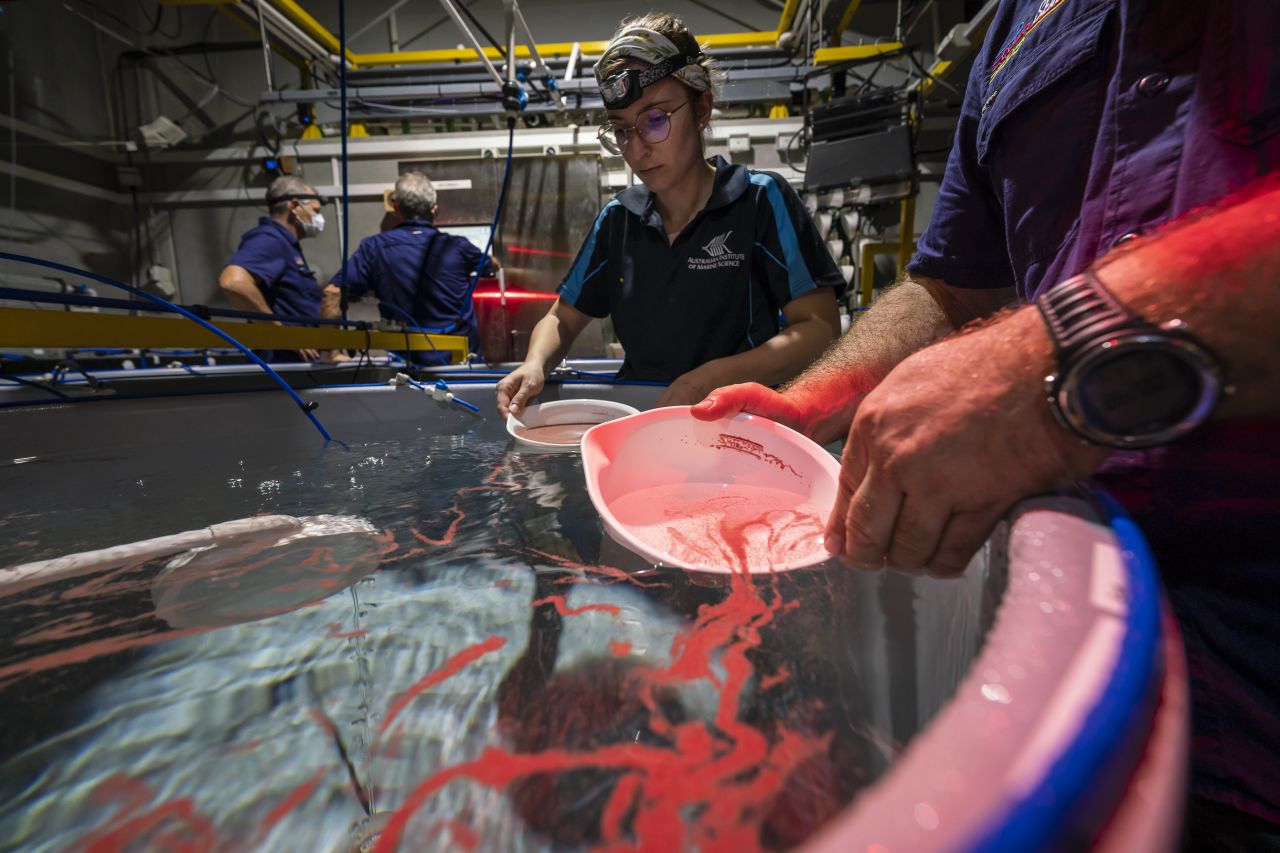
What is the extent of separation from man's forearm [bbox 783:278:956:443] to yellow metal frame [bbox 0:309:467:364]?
1.24 metres

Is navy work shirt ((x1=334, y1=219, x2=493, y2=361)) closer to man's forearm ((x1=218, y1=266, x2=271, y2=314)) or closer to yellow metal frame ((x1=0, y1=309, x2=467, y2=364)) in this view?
man's forearm ((x1=218, y1=266, x2=271, y2=314))

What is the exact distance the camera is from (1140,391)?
0.86 feet

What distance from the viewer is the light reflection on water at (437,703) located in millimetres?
295

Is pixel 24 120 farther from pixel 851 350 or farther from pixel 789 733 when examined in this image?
pixel 789 733

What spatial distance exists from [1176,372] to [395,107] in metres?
3.97

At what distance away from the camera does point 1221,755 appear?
13.2 inches

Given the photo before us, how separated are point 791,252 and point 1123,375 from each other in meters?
0.99

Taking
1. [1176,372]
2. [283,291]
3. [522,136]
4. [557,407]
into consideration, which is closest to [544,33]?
[522,136]

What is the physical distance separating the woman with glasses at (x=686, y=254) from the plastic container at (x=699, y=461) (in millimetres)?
286

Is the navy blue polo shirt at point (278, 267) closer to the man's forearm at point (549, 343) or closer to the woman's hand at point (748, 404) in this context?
the man's forearm at point (549, 343)

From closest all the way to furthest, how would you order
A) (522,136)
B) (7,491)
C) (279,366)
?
(7,491) < (279,366) < (522,136)

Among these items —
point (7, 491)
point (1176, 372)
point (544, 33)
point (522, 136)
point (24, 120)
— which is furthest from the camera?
point (544, 33)

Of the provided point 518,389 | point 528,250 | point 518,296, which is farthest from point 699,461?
point 528,250

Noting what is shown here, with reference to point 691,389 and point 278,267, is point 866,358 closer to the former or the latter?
point 691,389
